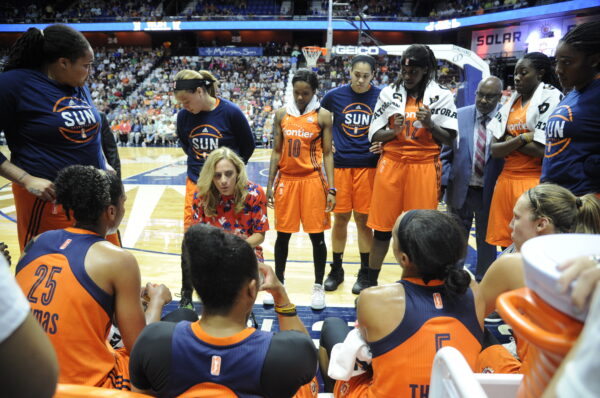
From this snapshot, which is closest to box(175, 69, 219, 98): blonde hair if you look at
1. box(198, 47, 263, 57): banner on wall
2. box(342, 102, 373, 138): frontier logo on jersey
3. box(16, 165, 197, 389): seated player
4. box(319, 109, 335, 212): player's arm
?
box(319, 109, 335, 212): player's arm

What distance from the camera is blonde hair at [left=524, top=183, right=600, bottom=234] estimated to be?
6.24ft

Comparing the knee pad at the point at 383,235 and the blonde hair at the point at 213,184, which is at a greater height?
the blonde hair at the point at 213,184

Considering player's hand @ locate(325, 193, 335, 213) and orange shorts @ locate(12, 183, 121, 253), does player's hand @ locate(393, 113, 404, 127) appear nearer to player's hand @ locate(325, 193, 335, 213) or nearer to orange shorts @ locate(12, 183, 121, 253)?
Result: player's hand @ locate(325, 193, 335, 213)

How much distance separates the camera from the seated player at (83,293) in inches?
64.2

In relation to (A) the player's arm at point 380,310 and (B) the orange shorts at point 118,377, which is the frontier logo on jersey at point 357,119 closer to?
(A) the player's arm at point 380,310

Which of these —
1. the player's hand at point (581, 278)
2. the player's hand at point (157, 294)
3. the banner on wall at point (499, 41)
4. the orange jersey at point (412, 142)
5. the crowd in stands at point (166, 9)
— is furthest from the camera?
the crowd in stands at point (166, 9)

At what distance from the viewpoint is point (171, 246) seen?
17.3 feet

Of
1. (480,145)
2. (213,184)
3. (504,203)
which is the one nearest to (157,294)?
(213,184)

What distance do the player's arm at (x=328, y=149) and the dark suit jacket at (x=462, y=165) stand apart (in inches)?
42.8

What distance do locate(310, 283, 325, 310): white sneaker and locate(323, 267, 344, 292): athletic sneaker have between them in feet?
1.00

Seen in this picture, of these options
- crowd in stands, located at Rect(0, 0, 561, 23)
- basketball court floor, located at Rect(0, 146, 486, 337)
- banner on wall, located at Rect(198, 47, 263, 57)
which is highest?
crowd in stands, located at Rect(0, 0, 561, 23)

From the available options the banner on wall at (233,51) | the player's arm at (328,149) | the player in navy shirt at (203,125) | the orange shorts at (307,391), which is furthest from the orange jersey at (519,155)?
the banner on wall at (233,51)

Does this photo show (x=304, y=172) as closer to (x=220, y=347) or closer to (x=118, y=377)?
(x=118, y=377)

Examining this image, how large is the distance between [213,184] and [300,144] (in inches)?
39.6
